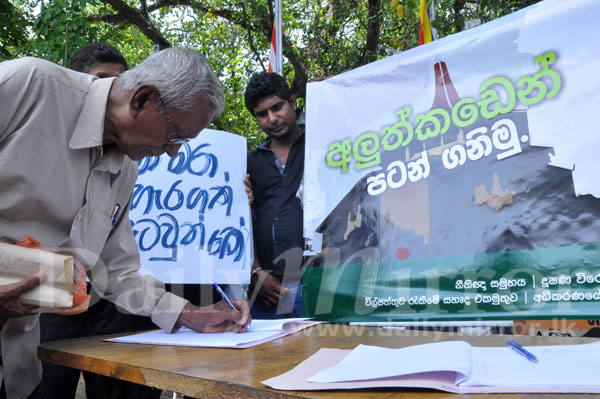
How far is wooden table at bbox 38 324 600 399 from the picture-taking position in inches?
34.6

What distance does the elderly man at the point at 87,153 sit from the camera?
130 centimetres

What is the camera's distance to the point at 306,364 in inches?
41.2

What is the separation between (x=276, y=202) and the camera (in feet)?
8.21

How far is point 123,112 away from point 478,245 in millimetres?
1196

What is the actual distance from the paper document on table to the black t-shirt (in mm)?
681

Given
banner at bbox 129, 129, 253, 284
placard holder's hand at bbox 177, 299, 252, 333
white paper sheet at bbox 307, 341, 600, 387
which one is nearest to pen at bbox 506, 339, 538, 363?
Result: white paper sheet at bbox 307, 341, 600, 387

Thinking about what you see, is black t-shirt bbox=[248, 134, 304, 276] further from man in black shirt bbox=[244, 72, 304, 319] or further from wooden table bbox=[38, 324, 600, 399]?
wooden table bbox=[38, 324, 600, 399]

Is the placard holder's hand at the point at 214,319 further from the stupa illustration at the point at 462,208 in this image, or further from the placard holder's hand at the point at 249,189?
the placard holder's hand at the point at 249,189

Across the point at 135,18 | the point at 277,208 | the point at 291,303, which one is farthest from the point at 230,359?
the point at 135,18

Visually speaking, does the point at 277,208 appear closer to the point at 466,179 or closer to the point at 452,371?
the point at 466,179

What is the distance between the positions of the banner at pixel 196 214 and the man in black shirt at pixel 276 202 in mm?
79

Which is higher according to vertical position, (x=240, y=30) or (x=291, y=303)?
(x=240, y=30)

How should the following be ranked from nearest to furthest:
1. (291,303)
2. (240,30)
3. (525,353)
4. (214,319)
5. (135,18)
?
(525,353) < (214,319) < (291,303) < (135,18) < (240,30)

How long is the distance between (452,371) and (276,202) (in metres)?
1.73
